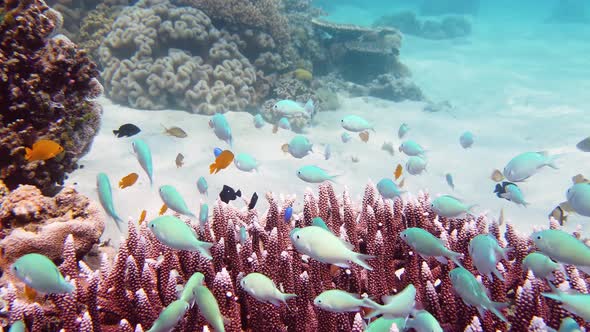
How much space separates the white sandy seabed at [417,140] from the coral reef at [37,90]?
1.93 feet

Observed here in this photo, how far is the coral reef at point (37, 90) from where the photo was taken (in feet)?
12.2

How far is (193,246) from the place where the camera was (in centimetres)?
240

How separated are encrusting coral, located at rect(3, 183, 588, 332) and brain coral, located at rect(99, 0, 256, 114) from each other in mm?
7306

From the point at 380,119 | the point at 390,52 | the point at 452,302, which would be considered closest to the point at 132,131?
the point at 452,302

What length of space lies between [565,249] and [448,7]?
47919mm

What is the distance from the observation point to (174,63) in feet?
33.0

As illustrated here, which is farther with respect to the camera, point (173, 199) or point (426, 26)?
point (426, 26)

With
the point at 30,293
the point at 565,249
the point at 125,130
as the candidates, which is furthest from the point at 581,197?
the point at 125,130

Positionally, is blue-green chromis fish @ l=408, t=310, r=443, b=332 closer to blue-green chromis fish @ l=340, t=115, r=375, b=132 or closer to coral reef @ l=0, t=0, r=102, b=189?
coral reef @ l=0, t=0, r=102, b=189

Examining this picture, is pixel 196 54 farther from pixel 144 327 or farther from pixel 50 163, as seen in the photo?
pixel 144 327

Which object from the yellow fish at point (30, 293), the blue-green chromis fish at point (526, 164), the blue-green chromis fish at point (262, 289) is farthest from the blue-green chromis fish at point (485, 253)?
the blue-green chromis fish at point (526, 164)

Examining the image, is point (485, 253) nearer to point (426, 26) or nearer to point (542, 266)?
point (542, 266)

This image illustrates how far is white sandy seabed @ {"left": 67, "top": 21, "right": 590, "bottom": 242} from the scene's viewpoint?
7.02 m

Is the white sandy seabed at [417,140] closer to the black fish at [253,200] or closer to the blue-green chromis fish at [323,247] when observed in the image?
the black fish at [253,200]
